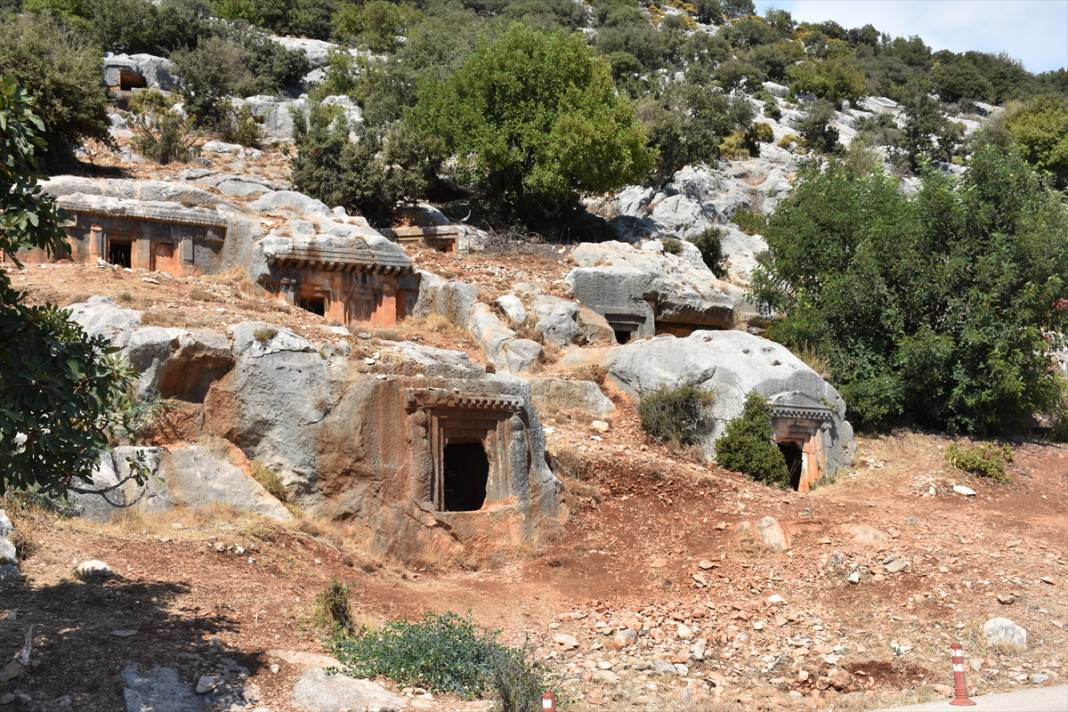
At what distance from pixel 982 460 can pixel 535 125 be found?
1648 centimetres

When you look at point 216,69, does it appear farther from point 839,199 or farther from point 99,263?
point 839,199

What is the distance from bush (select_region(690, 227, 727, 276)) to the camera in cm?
3497

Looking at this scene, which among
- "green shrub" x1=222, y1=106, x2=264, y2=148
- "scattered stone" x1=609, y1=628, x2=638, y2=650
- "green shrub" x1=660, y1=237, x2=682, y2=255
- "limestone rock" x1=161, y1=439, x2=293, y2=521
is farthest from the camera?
"green shrub" x1=222, y1=106, x2=264, y2=148

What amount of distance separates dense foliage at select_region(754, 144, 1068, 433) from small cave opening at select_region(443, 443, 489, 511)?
32.0 feet

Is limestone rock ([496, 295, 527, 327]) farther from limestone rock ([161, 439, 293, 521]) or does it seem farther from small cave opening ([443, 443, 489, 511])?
limestone rock ([161, 439, 293, 521])

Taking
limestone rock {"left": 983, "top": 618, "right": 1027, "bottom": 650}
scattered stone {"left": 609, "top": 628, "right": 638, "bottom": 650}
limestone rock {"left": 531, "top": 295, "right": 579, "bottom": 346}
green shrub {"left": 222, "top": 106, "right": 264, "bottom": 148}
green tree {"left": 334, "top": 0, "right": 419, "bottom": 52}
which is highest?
green tree {"left": 334, "top": 0, "right": 419, "bottom": 52}

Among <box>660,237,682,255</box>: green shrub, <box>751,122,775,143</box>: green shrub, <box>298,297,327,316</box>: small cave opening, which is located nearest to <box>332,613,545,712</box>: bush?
<box>298,297,327,316</box>: small cave opening

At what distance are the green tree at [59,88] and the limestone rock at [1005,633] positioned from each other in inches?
977

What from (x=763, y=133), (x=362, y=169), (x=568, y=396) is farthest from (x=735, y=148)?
(x=568, y=396)

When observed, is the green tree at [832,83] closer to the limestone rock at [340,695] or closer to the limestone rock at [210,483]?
the limestone rock at [210,483]

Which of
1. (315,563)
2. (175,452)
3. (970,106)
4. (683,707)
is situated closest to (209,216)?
(175,452)

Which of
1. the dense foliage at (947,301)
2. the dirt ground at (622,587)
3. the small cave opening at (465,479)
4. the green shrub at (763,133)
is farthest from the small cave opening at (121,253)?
A: the green shrub at (763,133)

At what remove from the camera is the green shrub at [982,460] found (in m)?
22.1

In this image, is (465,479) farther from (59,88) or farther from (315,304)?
(59,88)
